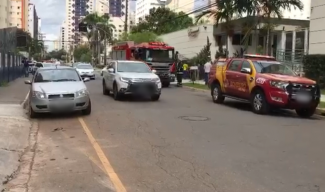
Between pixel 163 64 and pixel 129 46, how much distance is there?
3.01 m

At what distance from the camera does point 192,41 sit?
42.4m

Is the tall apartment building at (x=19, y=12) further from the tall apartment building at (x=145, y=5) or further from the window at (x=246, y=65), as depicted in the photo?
the window at (x=246, y=65)

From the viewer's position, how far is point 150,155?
25.9 feet

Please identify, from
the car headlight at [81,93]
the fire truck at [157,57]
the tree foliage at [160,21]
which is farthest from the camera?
the tree foliage at [160,21]

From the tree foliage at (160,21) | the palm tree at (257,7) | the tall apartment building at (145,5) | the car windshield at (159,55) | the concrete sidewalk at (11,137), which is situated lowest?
the concrete sidewalk at (11,137)

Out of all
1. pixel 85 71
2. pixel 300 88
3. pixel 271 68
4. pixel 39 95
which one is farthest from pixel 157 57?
pixel 39 95

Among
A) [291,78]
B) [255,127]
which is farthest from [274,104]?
[255,127]

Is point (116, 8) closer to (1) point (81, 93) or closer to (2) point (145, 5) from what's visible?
(2) point (145, 5)

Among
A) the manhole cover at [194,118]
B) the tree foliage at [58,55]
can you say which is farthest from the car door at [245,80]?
the tree foliage at [58,55]

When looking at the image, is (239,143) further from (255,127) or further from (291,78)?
(291,78)

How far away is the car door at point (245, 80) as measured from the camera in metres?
14.8

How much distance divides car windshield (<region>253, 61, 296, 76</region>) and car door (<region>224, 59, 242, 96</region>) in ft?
2.94

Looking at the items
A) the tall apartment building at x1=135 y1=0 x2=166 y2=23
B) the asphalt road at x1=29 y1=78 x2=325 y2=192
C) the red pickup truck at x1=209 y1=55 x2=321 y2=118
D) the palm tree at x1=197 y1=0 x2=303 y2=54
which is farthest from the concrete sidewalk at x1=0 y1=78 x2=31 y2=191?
the tall apartment building at x1=135 y1=0 x2=166 y2=23

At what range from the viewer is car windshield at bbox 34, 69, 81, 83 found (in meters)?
13.4
